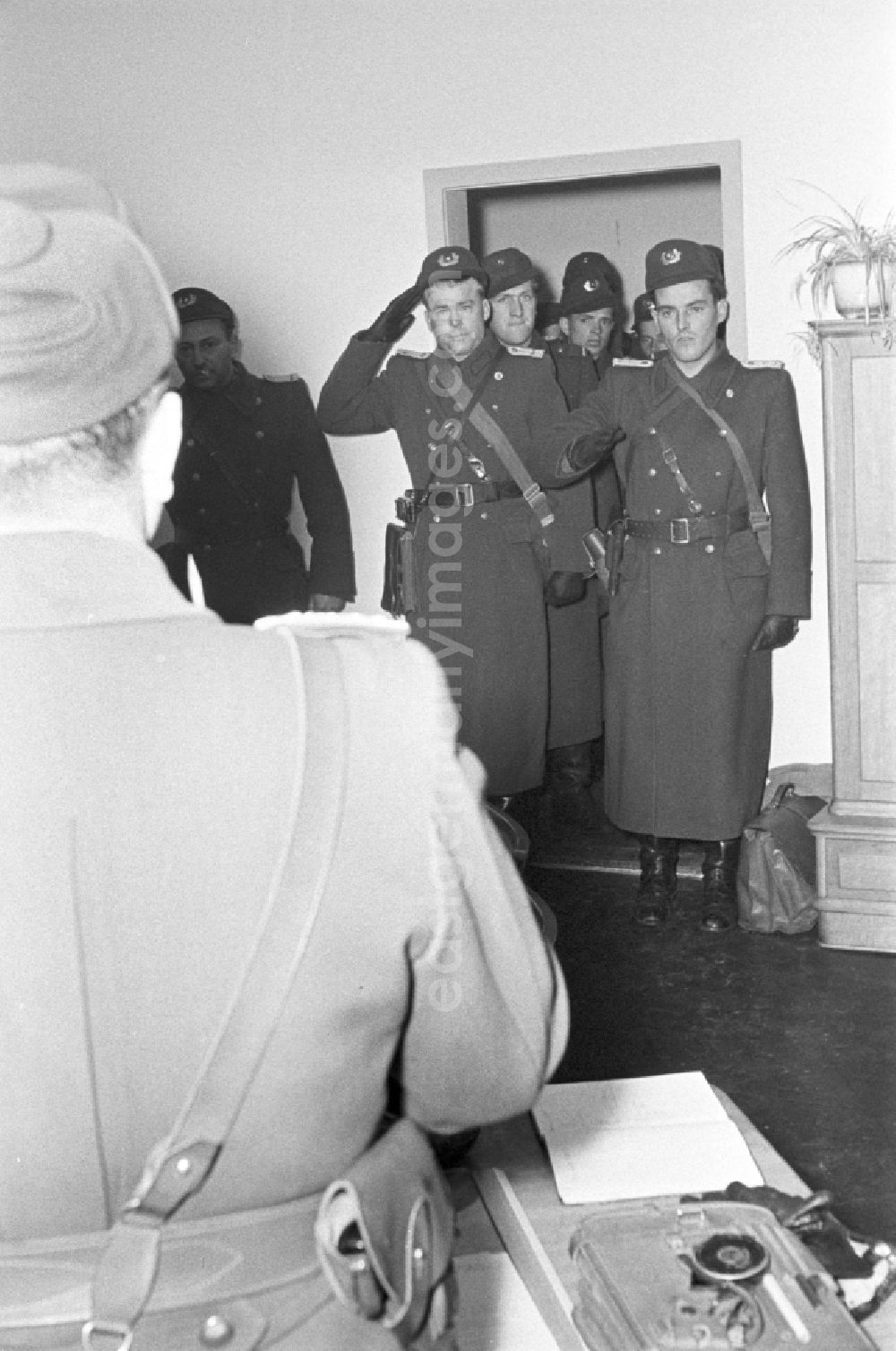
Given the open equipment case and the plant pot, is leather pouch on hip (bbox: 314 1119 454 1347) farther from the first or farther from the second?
the plant pot

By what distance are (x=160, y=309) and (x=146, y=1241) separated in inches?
18.3

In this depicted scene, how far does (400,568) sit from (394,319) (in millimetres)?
576

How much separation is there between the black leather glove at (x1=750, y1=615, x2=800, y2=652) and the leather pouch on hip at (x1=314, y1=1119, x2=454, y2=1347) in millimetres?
2820

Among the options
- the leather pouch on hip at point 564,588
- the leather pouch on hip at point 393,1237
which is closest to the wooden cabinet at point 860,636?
the leather pouch on hip at point 564,588

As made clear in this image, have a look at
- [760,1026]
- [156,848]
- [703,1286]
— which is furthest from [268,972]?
[760,1026]

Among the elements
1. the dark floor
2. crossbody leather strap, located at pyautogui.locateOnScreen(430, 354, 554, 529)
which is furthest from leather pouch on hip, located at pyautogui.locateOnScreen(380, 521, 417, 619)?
the dark floor

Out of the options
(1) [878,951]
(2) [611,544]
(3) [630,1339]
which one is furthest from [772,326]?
(3) [630,1339]

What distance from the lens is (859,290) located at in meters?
3.36

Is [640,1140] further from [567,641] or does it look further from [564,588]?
[567,641]

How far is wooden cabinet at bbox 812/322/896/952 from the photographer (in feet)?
10.9

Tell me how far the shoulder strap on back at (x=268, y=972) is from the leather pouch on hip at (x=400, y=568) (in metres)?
3.20

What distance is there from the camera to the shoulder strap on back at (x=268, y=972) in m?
0.86

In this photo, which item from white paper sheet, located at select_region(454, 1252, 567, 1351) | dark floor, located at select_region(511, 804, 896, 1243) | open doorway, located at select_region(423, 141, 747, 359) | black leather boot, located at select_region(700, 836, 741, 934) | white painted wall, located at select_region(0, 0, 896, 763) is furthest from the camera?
open doorway, located at select_region(423, 141, 747, 359)

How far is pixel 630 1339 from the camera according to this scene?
1.09 m
